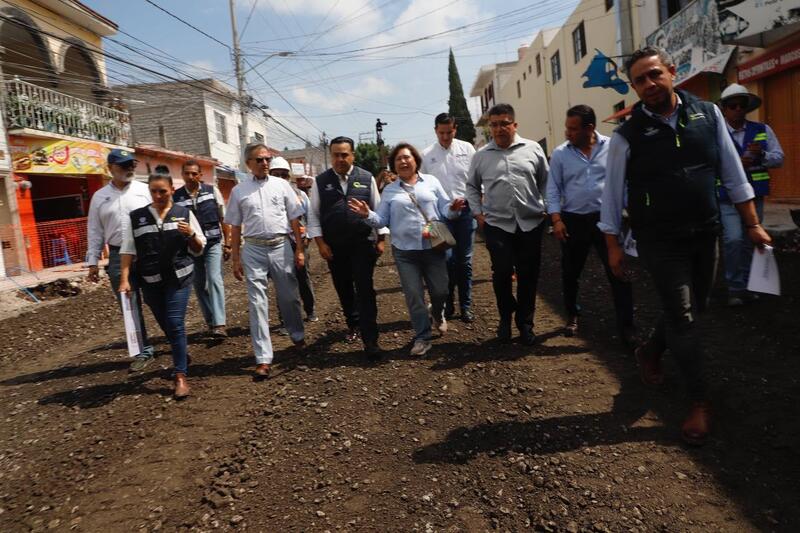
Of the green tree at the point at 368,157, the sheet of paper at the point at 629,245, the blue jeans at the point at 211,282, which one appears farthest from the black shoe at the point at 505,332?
the green tree at the point at 368,157

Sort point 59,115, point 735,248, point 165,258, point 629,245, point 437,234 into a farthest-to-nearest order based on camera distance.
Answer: point 59,115, point 735,248, point 437,234, point 165,258, point 629,245

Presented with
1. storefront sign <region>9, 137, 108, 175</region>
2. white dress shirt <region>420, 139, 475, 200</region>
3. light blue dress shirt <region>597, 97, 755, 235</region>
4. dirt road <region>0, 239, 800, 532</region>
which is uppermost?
storefront sign <region>9, 137, 108, 175</region>

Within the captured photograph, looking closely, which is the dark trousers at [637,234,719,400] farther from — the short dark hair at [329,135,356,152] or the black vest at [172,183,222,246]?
the black vest at [172,183,222,246]

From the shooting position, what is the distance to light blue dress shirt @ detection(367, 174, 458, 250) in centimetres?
476

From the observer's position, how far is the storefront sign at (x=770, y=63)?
30.6ft

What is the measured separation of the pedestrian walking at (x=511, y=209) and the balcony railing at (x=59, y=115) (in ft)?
43.8

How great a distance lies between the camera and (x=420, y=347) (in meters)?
4.83

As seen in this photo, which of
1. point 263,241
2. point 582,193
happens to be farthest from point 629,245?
point 263,241

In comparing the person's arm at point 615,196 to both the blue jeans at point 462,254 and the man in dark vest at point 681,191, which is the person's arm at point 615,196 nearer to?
the man in dark vest at point 681,191

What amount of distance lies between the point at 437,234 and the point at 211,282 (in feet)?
8.73

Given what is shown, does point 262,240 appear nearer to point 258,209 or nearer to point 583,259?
point 258,209

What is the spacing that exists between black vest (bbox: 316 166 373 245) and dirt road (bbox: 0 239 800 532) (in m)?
1.15

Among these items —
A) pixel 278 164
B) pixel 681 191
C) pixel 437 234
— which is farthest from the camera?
pixel 278 164

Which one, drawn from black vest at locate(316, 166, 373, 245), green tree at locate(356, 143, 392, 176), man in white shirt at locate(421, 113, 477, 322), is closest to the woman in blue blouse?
black vest at locate(316, 166, 373, 245)
